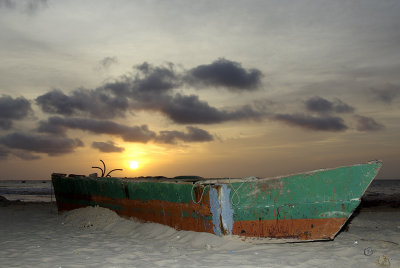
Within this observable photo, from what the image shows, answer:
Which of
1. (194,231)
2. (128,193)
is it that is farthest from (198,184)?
(128,193)

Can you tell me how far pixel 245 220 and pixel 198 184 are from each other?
3.34 feet

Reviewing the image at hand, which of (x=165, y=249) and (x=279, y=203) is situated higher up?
(x=279, y=203)

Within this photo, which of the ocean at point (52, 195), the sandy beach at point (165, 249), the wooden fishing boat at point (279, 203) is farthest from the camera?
the ocean at point (52, 195)

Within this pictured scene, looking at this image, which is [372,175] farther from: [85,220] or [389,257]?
[85,220]

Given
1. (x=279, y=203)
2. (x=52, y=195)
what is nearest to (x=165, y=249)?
(x=279, y=203)

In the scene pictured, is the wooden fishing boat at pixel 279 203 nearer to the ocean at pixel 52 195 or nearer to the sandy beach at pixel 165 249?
the sandy beach at pixel 165 249

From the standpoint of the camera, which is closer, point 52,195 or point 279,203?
point 279,203

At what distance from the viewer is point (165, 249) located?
5.74m

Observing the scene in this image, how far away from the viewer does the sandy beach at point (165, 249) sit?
4.81 m

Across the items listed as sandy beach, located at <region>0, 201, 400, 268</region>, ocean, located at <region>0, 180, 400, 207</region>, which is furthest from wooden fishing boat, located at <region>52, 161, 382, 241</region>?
ocean, located at <region>0, 180, 400, 207</region>

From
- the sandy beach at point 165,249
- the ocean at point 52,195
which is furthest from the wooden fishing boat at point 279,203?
the ocean at point 52,195

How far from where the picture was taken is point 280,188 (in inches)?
228

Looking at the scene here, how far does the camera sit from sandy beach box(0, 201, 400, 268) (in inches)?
189

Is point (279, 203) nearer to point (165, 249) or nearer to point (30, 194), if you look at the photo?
point (165, 249)
